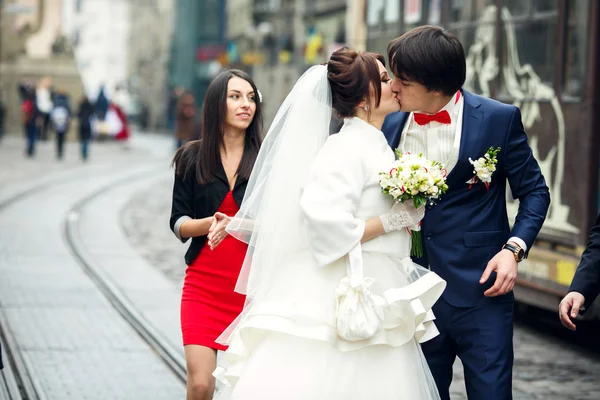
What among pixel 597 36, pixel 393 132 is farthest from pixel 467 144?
pixel 597 36

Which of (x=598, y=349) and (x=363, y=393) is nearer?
(x=363, y=393)

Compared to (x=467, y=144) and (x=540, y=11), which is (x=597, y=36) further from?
(x=467, y=144)

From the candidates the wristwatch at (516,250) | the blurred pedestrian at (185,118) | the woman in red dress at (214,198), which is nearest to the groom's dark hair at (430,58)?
the wristwatch at (516,250)

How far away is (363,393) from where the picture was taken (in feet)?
12.5

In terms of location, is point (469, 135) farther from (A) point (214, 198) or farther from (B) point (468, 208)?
(A) point (214, 198)

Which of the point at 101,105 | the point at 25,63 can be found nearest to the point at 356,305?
the point at 101,105

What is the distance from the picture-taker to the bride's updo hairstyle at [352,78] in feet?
12.8

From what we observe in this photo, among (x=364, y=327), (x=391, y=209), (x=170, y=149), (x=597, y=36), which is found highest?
(x=597, y=36)

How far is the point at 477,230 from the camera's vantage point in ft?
13.5

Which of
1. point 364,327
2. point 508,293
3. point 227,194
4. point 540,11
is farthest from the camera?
point 540,11

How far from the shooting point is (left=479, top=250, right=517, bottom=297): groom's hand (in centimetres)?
392

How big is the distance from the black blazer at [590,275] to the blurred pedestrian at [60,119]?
2379 centimetres

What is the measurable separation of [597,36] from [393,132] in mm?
3598

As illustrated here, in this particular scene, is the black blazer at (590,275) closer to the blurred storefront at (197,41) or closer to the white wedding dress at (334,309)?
the white wedding dress at (334,309)
